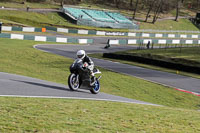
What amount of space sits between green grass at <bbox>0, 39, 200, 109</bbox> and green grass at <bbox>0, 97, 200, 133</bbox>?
876 cm

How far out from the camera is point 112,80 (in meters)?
24.6

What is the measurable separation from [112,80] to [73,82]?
30.9ft

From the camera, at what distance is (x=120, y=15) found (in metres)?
97.7

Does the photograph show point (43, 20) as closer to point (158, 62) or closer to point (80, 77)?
point (158, 62)

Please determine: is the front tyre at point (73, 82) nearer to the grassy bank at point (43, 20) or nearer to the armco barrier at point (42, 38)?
the armco barrier at point (42, 38)

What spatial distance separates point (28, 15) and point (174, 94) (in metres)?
55.9

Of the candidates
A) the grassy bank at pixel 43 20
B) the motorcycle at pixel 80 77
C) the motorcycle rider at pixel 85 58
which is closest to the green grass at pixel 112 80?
the motorcycle at pixel 80 77

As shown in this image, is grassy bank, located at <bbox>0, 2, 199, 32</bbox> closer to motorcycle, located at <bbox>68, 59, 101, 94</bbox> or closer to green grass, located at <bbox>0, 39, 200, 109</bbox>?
green grass, located at <bbox>0, 39, 200, 109</bbox>

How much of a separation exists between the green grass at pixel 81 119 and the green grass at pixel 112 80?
8755mm

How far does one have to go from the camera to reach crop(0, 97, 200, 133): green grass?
814 cm

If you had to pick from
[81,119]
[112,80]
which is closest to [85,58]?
[81,119]

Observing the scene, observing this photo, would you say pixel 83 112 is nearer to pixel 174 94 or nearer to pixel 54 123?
pixel 54 123

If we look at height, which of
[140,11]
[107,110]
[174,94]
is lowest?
[174,94]

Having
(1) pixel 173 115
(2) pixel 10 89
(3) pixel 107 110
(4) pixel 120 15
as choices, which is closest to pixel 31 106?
(3) pixel 107 110
